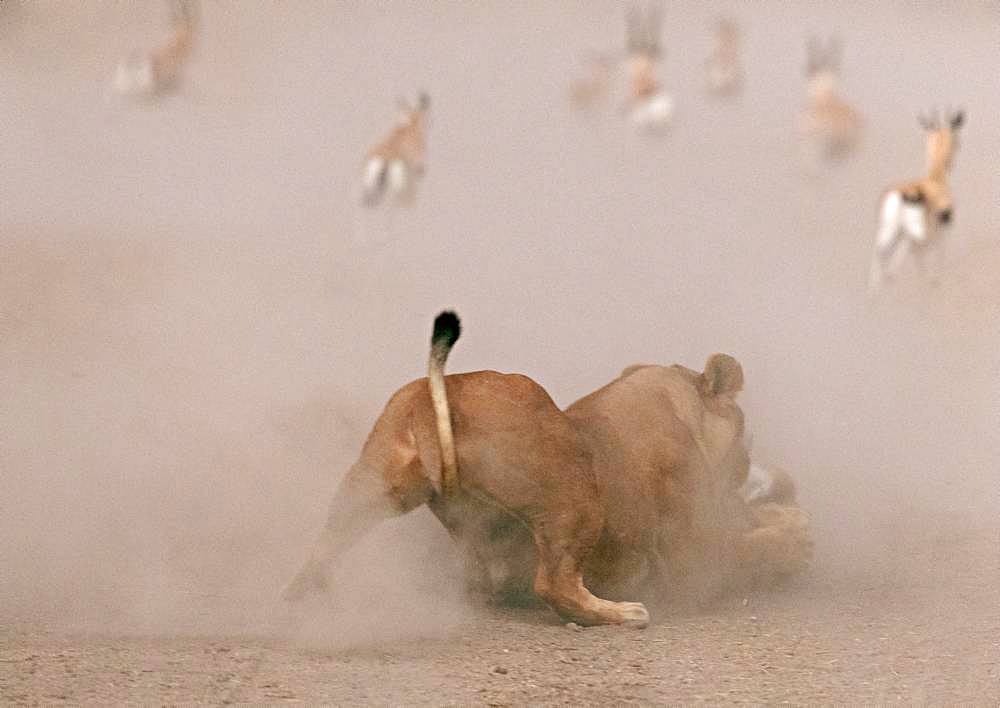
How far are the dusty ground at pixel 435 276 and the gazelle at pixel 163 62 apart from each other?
0.33ft

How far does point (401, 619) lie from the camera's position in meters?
4.38

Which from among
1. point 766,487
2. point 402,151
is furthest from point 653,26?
point 766,487

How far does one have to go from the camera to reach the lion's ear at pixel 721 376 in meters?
5.22

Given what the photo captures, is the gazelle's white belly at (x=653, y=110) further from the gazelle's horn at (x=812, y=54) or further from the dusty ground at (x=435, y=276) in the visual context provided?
the gazelle's horn at (x=812, y=54)

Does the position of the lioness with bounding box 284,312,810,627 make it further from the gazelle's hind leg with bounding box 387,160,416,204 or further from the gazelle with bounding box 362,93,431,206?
the gazelle's hind leg with bounding box 387,160,416,204

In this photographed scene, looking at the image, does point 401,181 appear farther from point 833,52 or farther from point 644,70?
point 833,52

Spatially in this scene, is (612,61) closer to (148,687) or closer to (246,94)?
(246,94)

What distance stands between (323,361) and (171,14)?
2.32 meters

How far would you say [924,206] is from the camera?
585 cm

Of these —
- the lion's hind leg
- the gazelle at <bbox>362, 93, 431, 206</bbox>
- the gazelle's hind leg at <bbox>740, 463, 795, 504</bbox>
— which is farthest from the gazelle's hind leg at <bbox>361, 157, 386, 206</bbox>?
the lion's hind leg

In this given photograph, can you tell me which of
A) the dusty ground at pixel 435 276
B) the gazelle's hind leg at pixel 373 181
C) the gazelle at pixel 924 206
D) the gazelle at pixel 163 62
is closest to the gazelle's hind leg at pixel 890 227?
the gazelle at pixel 924 206

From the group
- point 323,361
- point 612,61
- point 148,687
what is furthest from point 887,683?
point 612,61

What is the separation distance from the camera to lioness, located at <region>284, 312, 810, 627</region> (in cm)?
428

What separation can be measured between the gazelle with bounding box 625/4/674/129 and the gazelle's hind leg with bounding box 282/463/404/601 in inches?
155
